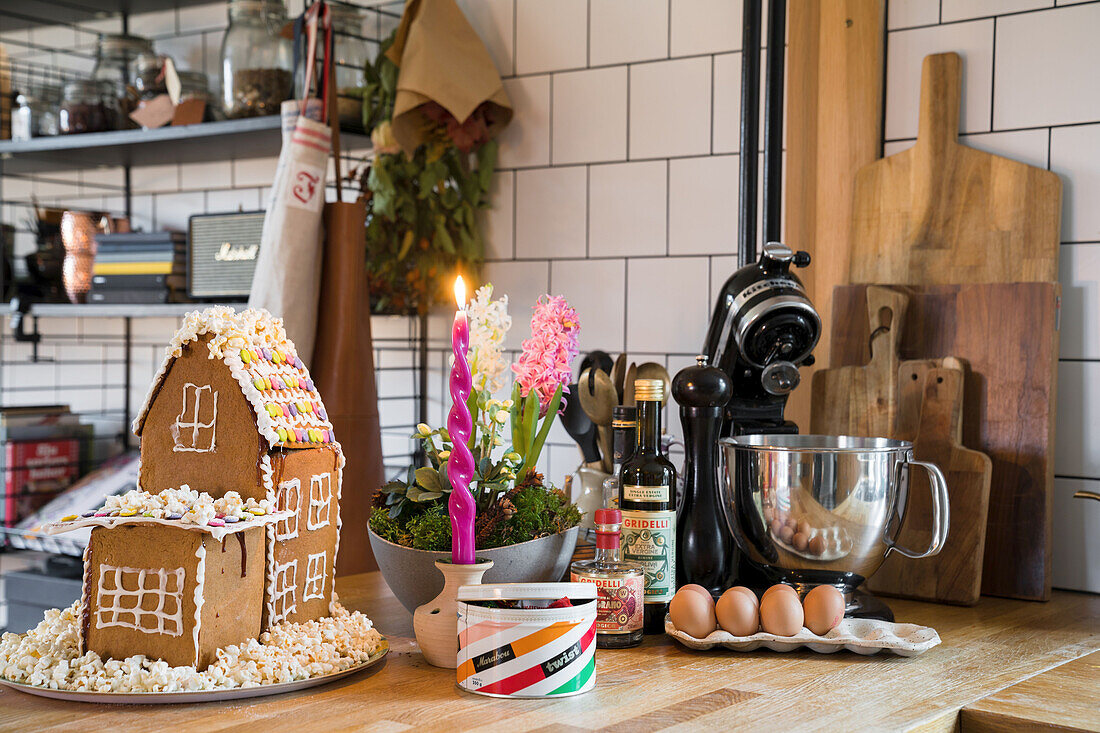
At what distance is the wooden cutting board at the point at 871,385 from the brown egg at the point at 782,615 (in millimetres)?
439

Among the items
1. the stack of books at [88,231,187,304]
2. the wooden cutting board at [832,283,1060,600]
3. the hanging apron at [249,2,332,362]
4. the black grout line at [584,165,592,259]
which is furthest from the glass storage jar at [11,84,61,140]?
the wooden cutting board at [832,283,1060,600]

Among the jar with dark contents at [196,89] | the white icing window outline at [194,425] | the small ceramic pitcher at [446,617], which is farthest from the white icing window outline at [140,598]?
the jar with dark contents at [196,89]

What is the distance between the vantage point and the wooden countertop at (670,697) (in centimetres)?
79

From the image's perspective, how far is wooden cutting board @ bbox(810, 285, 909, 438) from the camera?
137 centimetres

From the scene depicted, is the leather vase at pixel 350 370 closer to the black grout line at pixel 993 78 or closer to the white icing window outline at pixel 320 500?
the white icing window outline at pixel 320 500

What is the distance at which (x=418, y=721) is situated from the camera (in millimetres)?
793

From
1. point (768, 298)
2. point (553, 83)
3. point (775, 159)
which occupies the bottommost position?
point (768, 298)

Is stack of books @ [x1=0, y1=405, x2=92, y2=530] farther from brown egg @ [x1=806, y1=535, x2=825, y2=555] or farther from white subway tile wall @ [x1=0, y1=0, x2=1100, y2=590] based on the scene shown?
brown egg @ [x1=806, y1=535, x2=825, y2=555]

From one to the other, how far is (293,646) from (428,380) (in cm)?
111

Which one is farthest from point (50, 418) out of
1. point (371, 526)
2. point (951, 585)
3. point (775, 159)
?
point (951, 585)

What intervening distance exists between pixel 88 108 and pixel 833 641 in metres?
1.85

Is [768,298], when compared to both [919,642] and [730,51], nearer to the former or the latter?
[919,642]

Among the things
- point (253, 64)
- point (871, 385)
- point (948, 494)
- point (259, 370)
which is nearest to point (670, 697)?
point (259, 370)

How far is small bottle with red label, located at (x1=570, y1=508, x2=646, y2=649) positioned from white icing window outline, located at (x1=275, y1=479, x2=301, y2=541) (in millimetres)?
266
